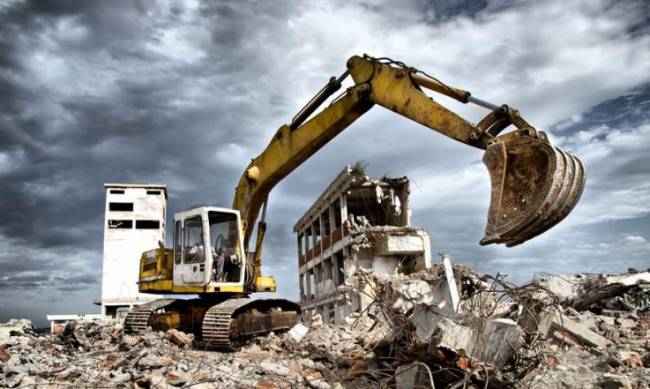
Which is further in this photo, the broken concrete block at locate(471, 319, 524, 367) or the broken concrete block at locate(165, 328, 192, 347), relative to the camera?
the broken concrete block at locate(165, 328, 192, 347)

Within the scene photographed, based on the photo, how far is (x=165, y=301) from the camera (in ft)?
34.9

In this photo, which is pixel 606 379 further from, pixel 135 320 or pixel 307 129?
pixel 135 320

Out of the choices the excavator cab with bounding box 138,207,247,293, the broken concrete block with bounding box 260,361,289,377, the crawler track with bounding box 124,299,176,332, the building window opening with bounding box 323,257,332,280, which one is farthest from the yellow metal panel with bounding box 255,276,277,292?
the building window opening with bounding box 323,257,332,280

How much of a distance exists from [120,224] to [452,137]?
71.0 ft

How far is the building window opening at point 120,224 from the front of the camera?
24555mm

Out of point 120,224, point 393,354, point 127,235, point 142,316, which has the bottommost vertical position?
point 393,354

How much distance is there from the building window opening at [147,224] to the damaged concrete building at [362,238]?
8.77m

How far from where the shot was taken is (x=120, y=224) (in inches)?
971

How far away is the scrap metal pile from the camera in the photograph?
5852mm

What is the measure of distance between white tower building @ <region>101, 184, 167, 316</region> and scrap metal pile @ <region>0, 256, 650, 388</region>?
1332cm

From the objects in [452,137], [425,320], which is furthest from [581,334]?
[452,137]

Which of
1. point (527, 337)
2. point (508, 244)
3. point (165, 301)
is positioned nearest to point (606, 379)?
point (527, 337)

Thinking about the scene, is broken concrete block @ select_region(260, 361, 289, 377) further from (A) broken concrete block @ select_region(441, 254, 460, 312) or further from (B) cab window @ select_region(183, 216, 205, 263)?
(A) broken concrete block @ select_region(441, 254, 460, 312)

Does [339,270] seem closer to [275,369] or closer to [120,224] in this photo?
[120,224]
